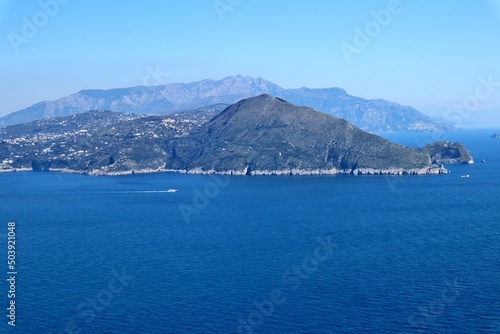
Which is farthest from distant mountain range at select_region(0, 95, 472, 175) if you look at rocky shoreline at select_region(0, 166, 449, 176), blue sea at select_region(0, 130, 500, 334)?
blue sea at select_region(0, 130, 500, 334)

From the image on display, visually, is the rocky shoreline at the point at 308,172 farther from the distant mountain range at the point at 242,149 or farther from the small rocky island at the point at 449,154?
the small rocky island at the point at 449,154

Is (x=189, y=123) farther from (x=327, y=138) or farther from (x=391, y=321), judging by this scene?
(x=391, y=321)

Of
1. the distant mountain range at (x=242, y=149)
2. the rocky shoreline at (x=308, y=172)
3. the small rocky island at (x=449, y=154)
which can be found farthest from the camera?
the small rocky island at (x=449, y=154)

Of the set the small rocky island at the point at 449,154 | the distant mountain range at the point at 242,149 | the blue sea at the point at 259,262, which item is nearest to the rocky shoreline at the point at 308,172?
the distant mountain range at the point at 242,149

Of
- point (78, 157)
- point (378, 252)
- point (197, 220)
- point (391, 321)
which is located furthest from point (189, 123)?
point (391, 321)

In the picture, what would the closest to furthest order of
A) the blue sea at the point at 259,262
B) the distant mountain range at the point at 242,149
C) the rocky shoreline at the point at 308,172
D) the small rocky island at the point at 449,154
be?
the blue sea at the point at 259,262, the rocky shoreline at the point at 308,172, the distant mountain range at the point at 242,149, the small rocky island at the point at 449,154

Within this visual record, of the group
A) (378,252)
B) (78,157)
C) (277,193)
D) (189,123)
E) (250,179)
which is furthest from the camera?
(189,123)

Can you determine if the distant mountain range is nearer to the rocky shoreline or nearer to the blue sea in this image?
the rocky shoreline
